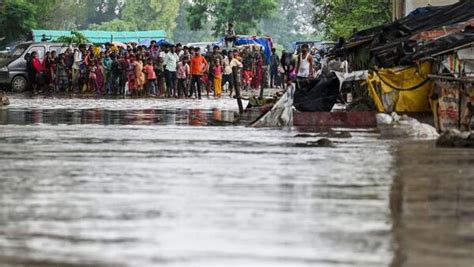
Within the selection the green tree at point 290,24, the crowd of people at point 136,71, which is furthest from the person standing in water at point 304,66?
the green tree at point 290,24

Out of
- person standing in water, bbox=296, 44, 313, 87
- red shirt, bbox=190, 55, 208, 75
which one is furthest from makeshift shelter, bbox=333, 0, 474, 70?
red shirt, bbox=190, 55, 208, 75

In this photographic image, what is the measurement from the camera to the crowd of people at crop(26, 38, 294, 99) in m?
41.4

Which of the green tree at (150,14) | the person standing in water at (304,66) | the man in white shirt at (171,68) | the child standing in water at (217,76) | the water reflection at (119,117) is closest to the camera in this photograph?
the water reflection at (119,117)

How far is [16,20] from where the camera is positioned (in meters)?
63.7

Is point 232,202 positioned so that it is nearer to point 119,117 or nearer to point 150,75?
point 119,117

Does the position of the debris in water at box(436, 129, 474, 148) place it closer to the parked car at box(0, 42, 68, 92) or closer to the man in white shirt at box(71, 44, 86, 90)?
the man in white shirt at box(71, 44, 86, 90)

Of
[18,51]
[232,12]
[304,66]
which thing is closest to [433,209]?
[304,66]

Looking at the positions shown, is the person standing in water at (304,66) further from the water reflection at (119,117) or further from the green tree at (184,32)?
the green tree at (184,32)

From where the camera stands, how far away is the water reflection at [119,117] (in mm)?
23797

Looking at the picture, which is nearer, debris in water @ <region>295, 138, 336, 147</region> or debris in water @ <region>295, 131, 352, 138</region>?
debris in water @ <region>295, 138, 336, 147</region>

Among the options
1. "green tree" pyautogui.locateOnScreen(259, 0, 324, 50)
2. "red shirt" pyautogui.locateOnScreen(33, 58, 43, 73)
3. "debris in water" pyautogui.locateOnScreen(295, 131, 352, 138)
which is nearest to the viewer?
"debris in water" pyautogui.locateOnScreen(295, 131, 352, 138)

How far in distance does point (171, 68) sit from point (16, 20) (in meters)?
24.3

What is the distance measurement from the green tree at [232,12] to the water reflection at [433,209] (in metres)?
66.3

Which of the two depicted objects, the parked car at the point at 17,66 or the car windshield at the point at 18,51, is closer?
the parked car at the point at 17,66
